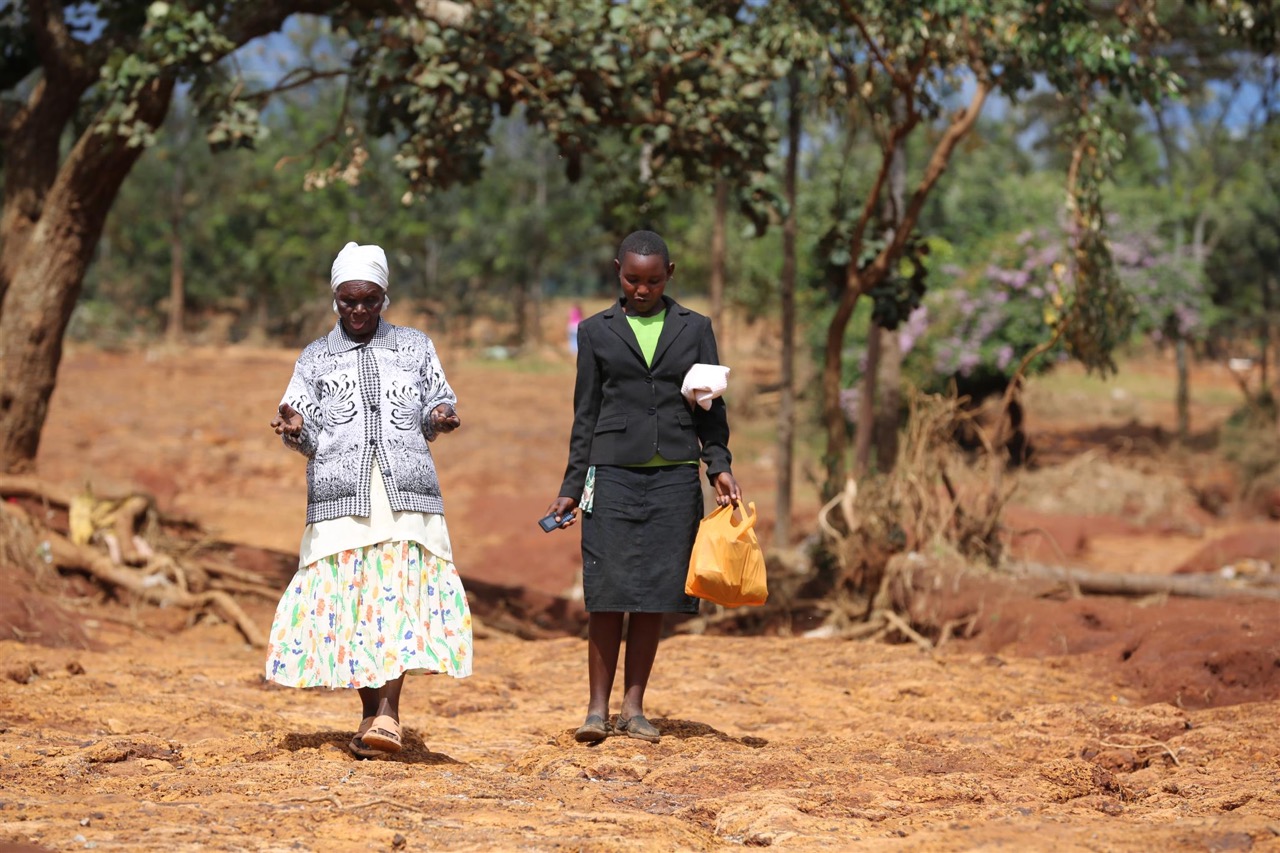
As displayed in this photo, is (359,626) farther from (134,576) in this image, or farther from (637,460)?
(134,576)

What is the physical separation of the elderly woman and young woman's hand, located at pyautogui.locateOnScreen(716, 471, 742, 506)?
35.8 inches

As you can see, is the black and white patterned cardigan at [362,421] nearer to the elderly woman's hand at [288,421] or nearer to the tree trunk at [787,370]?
the elderly woman's hand at [288,421]

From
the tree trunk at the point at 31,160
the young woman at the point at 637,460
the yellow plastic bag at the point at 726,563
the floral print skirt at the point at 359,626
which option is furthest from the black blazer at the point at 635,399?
the tree trunk at the point at 31,160

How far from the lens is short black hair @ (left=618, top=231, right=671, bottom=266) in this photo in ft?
16.4

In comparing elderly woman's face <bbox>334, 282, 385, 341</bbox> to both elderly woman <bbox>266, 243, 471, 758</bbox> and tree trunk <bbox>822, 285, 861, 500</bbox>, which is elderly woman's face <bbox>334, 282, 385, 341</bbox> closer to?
elderly woman <bbox>266, 243, 471, 758</bbox>

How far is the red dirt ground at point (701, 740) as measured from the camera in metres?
3.88

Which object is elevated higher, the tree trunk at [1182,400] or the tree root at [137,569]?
the tree trunk at [1182,400]

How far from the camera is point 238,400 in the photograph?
21.2m

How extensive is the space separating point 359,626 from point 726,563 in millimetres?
1195

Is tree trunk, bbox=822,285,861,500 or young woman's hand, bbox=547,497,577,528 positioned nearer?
young woman's hand, bbox=547,497,577,528

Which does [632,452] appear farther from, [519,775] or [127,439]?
[127,439]

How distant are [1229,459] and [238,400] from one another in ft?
43.3

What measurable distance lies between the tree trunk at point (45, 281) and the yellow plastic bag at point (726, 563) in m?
5.79

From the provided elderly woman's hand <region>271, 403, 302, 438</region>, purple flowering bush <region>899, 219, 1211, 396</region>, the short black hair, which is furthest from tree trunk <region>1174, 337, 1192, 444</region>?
elderly woman's hand <region>271, 403, 302, 438</region>
